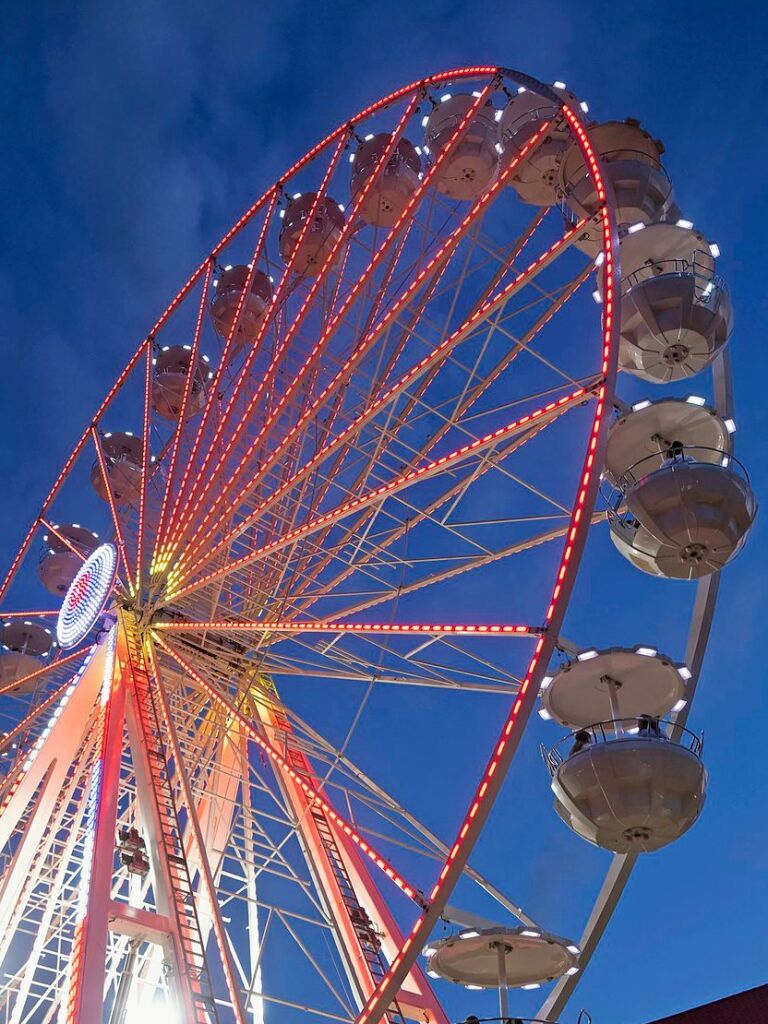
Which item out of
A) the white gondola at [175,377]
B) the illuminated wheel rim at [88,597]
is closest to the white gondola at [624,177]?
the illuminated wheel rim at [88,597]

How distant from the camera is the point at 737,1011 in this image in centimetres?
1152

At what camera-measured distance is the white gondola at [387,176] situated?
14383 millimetres

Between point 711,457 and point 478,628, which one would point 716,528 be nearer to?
point 711,457

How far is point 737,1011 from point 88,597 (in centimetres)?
909

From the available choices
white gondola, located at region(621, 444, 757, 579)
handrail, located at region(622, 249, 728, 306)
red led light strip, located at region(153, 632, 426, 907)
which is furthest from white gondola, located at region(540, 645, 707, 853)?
handrail, located at region(622, 249, 728, 306)

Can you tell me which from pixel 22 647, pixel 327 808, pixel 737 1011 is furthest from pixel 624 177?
pixel 22 647

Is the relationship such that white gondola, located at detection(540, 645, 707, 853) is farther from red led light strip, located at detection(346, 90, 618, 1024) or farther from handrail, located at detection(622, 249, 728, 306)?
handrail, located at detection(622, 249, 728, 306)

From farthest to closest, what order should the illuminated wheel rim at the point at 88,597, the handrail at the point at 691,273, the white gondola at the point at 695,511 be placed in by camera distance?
the illuminated wheel rim at the point at 88,597, the handrail at the point at 691,273, the white gondola at the point at 695,511

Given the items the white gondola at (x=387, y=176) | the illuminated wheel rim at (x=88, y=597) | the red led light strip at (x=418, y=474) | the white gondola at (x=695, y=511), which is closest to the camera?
the red led light strip at (x=418, y=474)

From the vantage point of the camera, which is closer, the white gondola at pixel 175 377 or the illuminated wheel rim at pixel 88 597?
the illuminated wheel rim at pixel 88 597

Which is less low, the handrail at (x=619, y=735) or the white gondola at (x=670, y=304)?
the white gondola at (x=670, y=304)

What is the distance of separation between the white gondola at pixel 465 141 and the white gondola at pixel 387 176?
2.38ft

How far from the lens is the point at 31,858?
36.7ft

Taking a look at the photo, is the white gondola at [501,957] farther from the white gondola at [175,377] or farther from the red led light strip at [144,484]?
the white gondola at [175,377]
